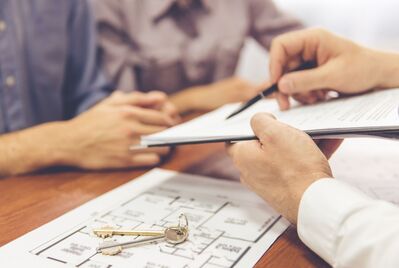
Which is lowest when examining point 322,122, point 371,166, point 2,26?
point 371,166

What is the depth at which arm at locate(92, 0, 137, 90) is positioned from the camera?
4.38 ft

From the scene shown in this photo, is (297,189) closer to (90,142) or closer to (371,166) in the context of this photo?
(371,166)

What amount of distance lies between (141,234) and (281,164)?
17cm

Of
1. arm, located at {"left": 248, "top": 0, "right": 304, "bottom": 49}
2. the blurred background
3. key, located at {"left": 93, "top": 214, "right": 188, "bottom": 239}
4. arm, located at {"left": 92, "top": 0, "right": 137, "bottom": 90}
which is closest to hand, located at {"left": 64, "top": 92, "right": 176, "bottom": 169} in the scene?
key, located at {"left": 93, "top": 214, "right": 188, "bottom": 239}

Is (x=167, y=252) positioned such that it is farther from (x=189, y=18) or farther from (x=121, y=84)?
(x=189, y=18)

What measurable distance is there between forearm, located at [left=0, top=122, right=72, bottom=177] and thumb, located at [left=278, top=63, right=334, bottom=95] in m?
0.39

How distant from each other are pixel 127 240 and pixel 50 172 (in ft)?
1.07

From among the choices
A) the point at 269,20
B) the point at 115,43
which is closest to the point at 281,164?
the point at 115,43

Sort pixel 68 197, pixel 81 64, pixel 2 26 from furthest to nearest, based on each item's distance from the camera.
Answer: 1. pixel 81 64
2. pixel 2 26
3. pixel 68 197

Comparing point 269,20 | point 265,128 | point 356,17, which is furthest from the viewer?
Answer: point 356,17

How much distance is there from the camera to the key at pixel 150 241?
448 millimetres

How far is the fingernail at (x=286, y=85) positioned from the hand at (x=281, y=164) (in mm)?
195

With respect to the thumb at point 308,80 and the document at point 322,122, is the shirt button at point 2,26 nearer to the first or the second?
the document at point 322,122

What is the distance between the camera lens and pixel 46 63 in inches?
42.7
